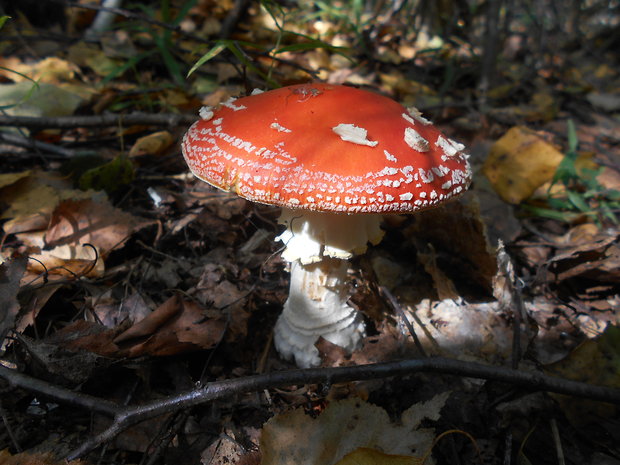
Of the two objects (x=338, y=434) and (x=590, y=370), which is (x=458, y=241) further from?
(x=338, y=434)

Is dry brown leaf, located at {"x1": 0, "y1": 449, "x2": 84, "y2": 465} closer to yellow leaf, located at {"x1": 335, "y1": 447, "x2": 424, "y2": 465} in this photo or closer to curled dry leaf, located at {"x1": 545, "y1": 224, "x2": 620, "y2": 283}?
yellow leaf, located at {"x1": 335, "y1": 447, "x2": 424, "y2": 465}

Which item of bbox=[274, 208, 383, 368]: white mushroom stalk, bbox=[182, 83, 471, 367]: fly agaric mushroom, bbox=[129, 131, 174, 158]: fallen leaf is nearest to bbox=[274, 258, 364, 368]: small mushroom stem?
bbox=[274, 208, 383, 368]: white mushroom stalk

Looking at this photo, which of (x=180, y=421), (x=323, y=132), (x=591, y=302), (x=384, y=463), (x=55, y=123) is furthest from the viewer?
(x=55, y=123)

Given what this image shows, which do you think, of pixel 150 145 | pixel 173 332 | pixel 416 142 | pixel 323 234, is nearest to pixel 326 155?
pixel 416 142

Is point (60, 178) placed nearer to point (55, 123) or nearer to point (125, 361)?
point (55, 123)

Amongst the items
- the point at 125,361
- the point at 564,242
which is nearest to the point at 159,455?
the point at 125,361

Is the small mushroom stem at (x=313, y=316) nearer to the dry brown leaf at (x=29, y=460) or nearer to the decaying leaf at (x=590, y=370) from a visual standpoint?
the decaying leaf at (x=590, y=370)
